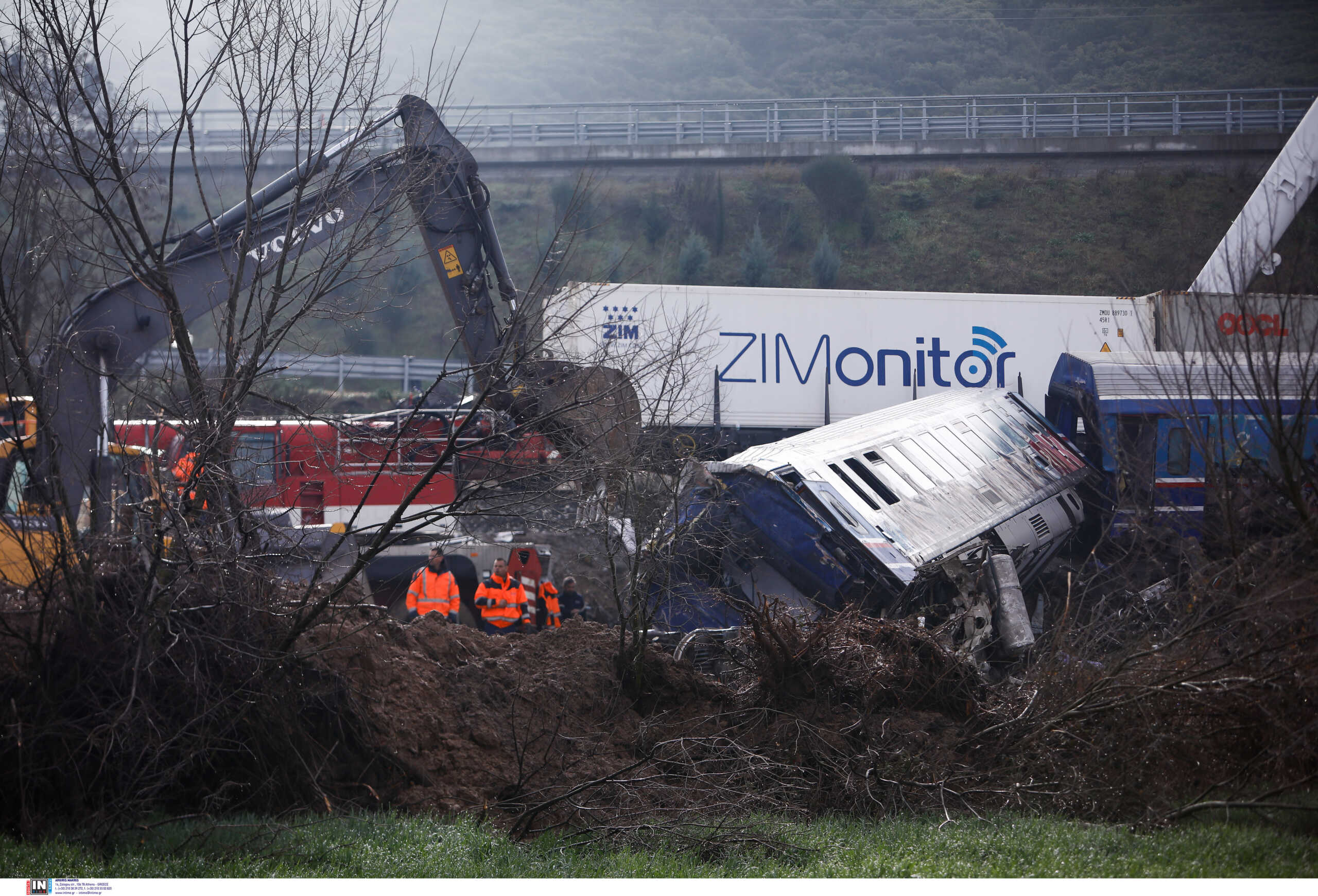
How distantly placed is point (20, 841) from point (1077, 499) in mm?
12932

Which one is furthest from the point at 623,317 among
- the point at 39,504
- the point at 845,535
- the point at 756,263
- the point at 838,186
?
the point at 838,186

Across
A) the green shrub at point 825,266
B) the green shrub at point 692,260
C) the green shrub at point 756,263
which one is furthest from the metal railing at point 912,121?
the green shrub at point 756,263

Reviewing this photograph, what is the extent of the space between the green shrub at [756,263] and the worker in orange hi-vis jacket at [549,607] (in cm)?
2353

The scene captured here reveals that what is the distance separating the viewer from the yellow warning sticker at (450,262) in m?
10.8

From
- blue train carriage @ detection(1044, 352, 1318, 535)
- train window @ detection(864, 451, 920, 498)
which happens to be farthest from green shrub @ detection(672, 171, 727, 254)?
train window @ detection(864, 451, 920, 498)

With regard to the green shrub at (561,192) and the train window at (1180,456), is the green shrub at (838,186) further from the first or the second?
the train window at (1180,456)

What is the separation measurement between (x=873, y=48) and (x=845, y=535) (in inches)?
2642

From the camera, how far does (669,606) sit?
32.7 ft

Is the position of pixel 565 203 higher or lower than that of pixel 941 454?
higher

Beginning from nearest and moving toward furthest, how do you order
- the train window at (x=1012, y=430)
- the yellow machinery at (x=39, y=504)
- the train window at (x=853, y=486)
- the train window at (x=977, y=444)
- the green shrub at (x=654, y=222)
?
the yellow machinery at (x=39, y=504) < the train window at (x=853, y=486) < the train window at (x=977, y=444) < the train window at (x=1012, y=430) < the green shrub at (x=654, y=222)

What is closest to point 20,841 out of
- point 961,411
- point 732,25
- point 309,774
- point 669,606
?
point 309,774

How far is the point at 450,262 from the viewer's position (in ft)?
35.7

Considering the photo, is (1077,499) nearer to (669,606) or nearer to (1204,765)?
(669,606)

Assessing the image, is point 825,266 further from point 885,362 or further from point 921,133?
point 885,362
